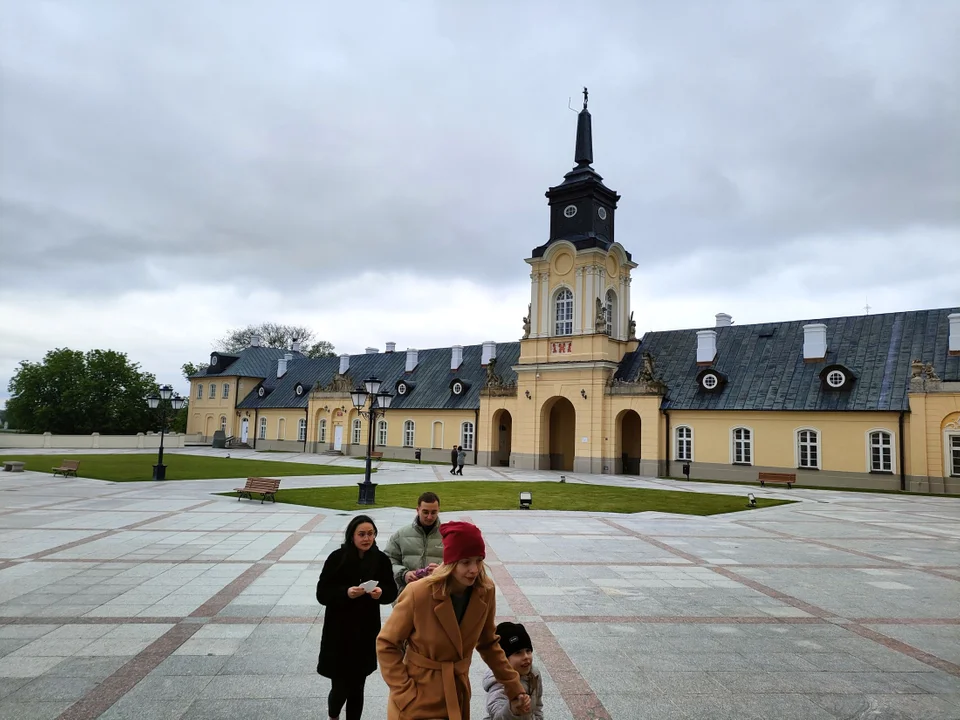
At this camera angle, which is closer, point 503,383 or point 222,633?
point 222,633

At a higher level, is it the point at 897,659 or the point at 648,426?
the point at 648,426

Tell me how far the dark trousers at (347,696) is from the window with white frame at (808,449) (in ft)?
99.3

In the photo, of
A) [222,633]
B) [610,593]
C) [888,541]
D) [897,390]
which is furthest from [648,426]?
[222,633]

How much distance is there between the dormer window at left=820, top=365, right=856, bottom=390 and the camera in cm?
2988

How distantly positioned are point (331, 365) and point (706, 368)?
33.7m

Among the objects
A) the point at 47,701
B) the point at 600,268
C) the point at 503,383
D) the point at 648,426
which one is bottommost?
the point at 47,701

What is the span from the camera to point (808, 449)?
30.3 metres

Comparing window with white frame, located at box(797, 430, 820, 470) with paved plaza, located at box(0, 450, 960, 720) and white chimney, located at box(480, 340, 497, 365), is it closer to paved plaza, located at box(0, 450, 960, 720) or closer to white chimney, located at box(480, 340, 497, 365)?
paved plaza, located at box(0, 450, 960, 720)

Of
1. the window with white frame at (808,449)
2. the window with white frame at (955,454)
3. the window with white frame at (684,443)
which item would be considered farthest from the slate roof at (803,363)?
the window with white frame at (955,454)

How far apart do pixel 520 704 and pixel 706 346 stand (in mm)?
34387

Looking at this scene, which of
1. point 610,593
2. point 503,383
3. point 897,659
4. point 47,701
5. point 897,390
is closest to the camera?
point 47,701

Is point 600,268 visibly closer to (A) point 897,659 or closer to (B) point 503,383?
(B) point 503,383

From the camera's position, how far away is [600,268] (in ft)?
120

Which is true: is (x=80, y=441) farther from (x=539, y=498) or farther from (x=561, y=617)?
(x=561, y=617)
